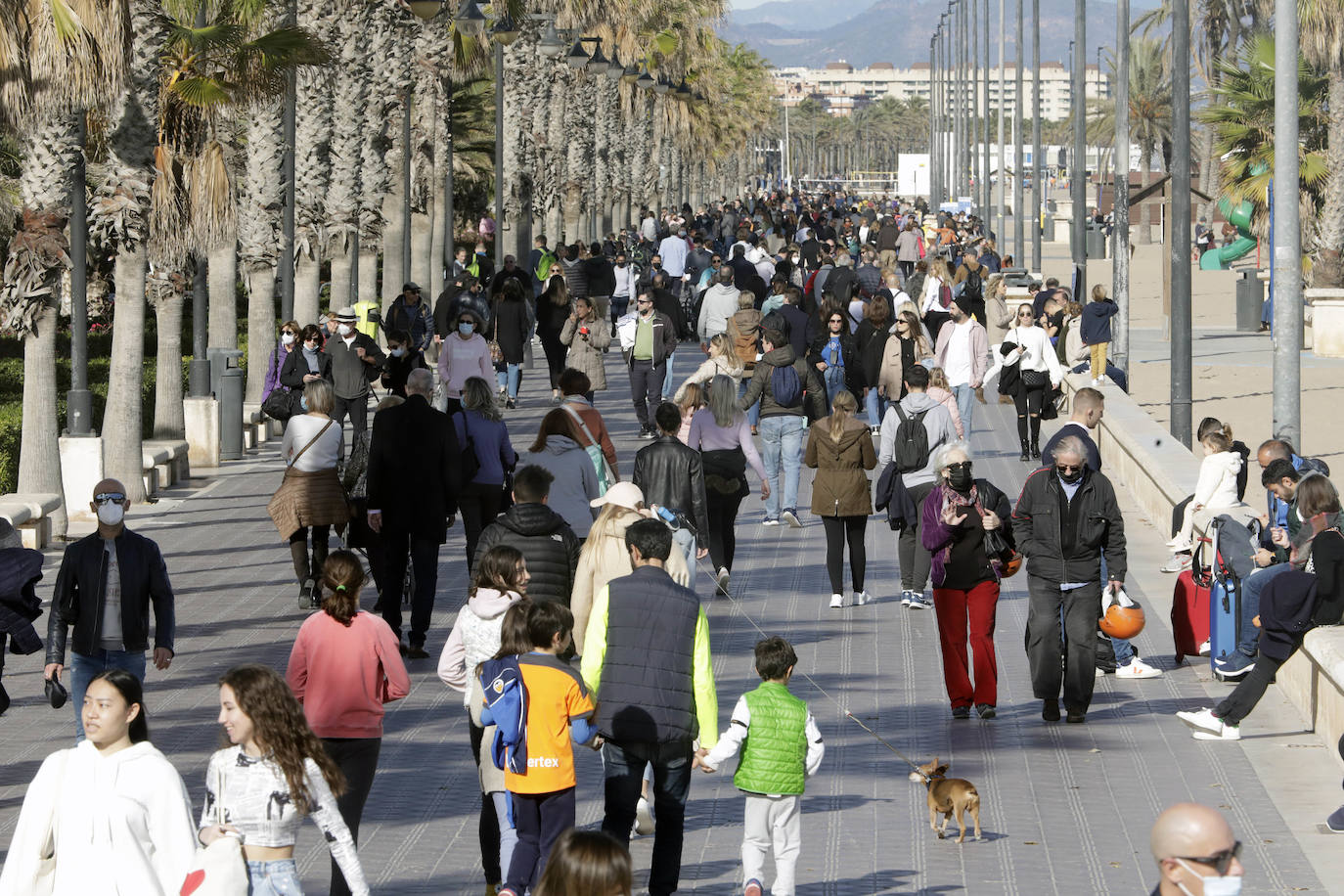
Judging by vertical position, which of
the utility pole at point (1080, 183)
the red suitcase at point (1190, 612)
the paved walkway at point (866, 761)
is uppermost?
the utility pole at point (1080, 183)

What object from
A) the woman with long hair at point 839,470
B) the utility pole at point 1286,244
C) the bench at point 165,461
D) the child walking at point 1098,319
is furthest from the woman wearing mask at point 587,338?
the utility pole at point 1286,244

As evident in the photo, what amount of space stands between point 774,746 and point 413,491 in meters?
5.21

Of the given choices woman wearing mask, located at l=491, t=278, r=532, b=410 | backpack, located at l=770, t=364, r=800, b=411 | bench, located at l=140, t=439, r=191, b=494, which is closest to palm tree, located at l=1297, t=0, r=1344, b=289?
woman wearing mask, located at l=491, t=278, r=532, b=410

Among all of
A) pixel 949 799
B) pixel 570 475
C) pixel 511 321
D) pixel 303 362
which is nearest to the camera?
pixel 949 799

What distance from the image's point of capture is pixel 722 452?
1481 cm

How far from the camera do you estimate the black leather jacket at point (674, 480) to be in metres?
12.5

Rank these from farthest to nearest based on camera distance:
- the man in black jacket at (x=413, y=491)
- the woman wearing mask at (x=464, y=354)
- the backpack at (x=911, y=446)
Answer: the woman wearing mask at (x=464, y=354) → the backpack at (x=911, y=446) → the man in black jacket at (x=413, y=491)

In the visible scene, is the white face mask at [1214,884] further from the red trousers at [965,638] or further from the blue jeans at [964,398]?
the blue jeans at [964,398]

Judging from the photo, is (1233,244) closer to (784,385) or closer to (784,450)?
(784,450)

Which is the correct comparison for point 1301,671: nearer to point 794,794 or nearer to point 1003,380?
point 794,794

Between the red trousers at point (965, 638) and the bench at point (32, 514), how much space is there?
315 inches

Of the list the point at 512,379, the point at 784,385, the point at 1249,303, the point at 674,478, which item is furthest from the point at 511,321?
the point at 1249,303

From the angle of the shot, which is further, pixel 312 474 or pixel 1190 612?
pixel 312 474

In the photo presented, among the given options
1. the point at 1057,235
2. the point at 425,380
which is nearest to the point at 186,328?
the point at 425,380
